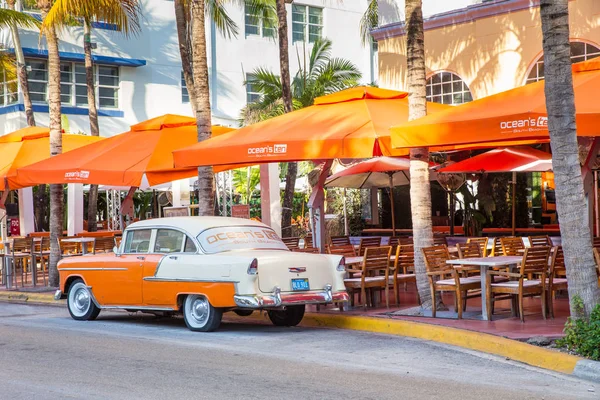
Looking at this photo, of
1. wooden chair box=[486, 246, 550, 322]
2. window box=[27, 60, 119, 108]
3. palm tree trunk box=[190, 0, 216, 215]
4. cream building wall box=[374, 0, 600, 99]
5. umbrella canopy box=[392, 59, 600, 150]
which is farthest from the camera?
window box=[27, 60, 119, 108]

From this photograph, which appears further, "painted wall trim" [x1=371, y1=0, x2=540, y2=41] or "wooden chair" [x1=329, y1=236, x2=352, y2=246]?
"painted wall trim" [x1=371, y1=0, x2=540, y2=41]

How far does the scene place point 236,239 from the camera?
13.7 metres

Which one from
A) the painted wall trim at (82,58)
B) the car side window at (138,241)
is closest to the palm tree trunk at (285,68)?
the car side window at (138,241)

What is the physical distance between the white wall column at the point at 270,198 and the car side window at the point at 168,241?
5.74 m

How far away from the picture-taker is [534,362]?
1041 centimetres

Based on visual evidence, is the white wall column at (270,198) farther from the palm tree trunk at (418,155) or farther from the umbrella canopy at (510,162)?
the palm tree trunk at (418,155)

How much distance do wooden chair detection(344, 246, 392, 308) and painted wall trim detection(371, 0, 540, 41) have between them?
34.5 feet

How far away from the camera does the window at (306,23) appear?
46.0 meters

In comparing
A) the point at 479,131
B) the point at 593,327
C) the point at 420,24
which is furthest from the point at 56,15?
the point at 593,327

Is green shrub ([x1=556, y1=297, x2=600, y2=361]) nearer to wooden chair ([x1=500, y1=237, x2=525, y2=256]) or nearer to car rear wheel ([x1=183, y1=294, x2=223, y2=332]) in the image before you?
car rear wheel ([x1=183, y1=294, x2=223, y2=332])

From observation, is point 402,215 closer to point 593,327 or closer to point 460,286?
point 460,286

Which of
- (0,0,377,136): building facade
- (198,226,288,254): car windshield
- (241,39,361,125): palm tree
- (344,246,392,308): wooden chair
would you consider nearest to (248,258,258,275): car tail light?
(198,226,288,254): car windshield

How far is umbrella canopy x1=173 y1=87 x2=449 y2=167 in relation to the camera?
577 inches

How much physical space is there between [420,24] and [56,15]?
896 cm
